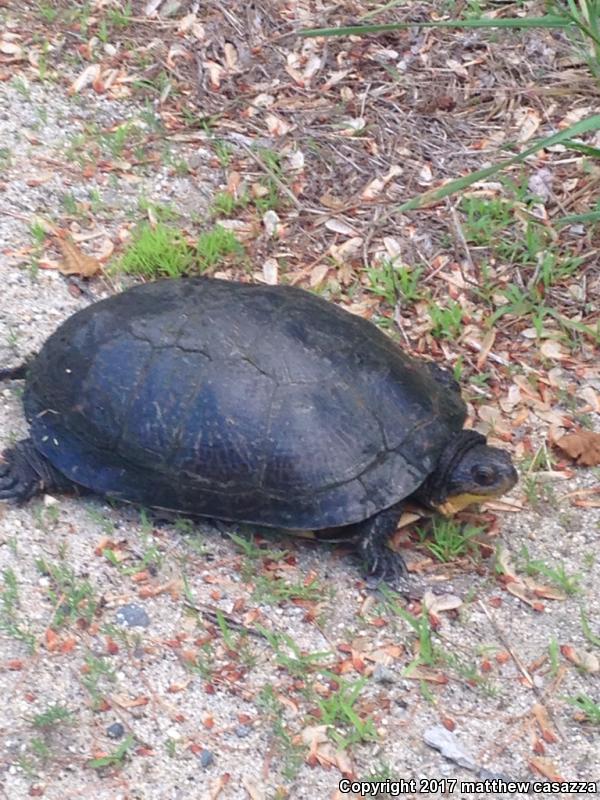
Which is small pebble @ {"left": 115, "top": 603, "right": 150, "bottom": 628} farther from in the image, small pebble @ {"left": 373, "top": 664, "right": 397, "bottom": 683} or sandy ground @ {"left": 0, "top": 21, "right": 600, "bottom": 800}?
small pebble @ {"left": 373, "top": 664, "right": 397, "bottom": 683}

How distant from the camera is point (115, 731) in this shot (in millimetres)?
2812

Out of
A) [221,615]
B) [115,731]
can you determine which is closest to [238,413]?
[221,615]

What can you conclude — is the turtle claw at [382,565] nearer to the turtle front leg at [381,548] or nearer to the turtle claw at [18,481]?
the turtle front leg at [381,548]

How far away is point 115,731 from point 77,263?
215 centimetres

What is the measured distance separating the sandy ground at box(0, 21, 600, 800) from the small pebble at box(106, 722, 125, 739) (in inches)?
0.6

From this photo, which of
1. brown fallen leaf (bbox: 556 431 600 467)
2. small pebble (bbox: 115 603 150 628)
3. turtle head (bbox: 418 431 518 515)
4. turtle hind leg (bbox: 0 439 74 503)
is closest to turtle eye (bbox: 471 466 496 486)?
Answer: turtle head (bbox: 418 431 518 515)

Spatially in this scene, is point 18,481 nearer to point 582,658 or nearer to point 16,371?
point 16,371

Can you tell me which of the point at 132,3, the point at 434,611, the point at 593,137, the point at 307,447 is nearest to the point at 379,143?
the point at 593,137

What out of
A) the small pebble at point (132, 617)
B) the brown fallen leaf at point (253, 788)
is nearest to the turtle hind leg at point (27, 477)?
the small pebble at point (132, 617)

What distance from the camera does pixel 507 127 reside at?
5.02m

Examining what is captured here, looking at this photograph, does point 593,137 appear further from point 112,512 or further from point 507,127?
point 112,512

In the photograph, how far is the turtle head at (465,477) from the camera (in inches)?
134

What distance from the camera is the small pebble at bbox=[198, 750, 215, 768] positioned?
2781mm

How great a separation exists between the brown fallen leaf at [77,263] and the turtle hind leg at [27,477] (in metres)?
1.05
